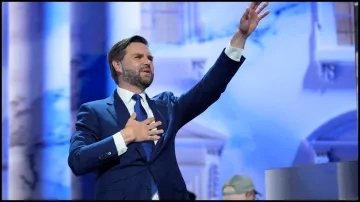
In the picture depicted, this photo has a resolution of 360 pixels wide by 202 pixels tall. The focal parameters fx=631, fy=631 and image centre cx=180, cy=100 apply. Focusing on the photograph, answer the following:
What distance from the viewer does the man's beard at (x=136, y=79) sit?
1954 mm

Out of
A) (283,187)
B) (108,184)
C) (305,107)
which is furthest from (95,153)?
(305,107)

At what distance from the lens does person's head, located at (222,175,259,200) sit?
1.85 metres

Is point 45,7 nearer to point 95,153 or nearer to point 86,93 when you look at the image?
point 86,93

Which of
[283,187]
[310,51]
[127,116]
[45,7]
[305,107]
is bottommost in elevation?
[283,187]

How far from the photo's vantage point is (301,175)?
171cm

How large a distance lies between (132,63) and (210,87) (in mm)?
257

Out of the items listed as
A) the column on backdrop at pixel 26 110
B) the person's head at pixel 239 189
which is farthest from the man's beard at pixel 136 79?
the column on backdrop at pixel 26 110

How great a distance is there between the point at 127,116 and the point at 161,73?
197 cm

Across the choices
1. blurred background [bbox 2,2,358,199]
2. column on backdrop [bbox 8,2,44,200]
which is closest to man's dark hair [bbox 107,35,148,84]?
blurred background [bbox 2,2,358,199]

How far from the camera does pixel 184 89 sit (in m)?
3.89

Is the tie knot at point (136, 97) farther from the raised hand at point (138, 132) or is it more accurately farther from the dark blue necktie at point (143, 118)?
the raised hand at point (138, 132)

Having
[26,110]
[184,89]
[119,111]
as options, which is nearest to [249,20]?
[119,111]

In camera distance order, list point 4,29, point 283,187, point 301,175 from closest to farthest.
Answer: point 301,175 < point 283,187 < point 4,29

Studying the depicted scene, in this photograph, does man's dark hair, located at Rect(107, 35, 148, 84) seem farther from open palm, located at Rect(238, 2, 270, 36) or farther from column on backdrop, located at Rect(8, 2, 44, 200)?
column on backdrop, located at Rect(8, 2, 44, 200)
